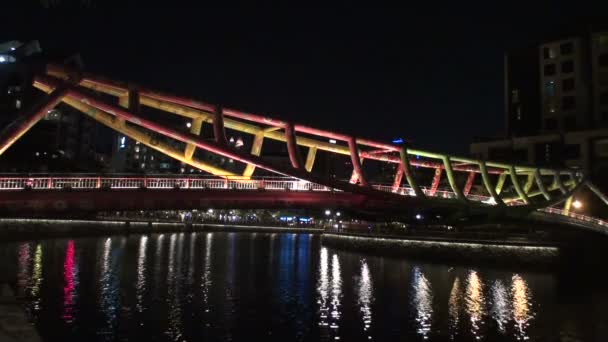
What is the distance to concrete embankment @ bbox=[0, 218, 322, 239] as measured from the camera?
67.2 meters

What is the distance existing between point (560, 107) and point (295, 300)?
172ft

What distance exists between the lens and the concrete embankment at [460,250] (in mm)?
46031

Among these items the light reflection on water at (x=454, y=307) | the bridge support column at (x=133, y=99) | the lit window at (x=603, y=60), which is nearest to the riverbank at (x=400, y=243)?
the light reflection on water at (x=454, y=307)

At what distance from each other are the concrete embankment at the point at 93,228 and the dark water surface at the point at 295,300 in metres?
18.1

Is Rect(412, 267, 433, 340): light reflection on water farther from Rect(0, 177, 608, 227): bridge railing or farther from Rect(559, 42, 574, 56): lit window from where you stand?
Rect(559, 42, 574, 56): lit window

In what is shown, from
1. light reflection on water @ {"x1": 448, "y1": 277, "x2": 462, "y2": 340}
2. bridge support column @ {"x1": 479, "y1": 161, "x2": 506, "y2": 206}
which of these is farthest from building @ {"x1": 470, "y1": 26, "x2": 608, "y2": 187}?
light reflection on water @ {"x1": 448, "y1": 277, "x2": 462, "y2": 340}

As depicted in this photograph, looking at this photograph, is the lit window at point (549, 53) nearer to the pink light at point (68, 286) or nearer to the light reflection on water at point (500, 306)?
the light reflection on water at point (500, 306)

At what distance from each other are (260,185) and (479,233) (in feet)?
95.5

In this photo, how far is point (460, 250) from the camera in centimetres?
5003

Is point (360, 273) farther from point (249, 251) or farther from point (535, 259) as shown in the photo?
point (249, 251)

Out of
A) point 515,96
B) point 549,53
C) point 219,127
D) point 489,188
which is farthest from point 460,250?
point 549,53

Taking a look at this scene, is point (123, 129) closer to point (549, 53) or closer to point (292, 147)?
point (292, 147)

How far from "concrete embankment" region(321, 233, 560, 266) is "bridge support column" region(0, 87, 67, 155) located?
36.6m

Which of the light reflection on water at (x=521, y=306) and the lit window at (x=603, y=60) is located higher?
the lit window at (x=603, y=60)
